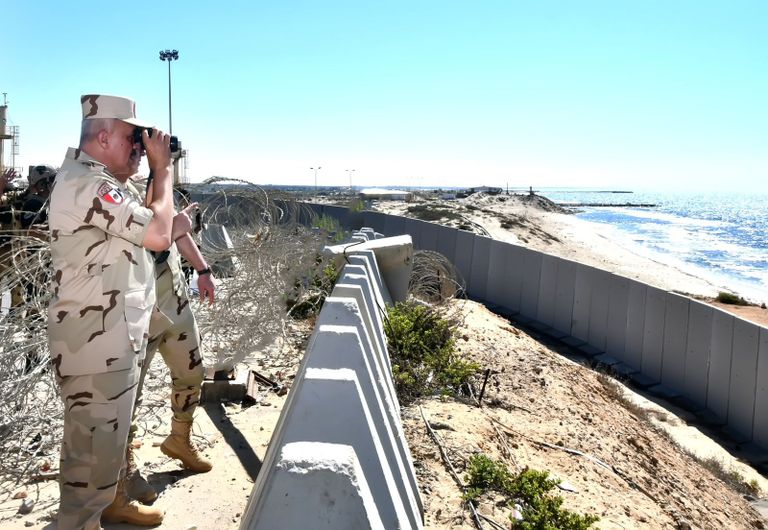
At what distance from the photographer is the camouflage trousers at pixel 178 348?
3.84 metres

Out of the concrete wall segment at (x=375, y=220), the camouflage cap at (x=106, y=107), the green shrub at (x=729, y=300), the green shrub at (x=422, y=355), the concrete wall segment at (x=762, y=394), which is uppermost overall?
the camouflage cap at (x=106, y=107)

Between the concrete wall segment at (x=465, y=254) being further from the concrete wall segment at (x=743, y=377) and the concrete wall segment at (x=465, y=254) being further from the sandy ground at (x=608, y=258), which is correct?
the concrete wall segment at (x=743, y=377)

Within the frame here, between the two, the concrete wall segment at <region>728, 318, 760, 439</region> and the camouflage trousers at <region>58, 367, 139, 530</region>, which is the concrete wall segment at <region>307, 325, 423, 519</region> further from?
the concrete wall segment at <region>728, 318, 760, 439</region>

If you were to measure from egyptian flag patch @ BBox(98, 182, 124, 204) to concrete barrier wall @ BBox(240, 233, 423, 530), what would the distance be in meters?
1.13

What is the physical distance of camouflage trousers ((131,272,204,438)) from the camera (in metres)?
3.84

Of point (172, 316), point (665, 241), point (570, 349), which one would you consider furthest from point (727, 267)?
point (172, 316)

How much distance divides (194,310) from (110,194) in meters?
4.11

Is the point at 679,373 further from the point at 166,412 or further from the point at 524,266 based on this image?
the point at 166,412

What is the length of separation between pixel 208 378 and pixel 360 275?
1830 millimetres

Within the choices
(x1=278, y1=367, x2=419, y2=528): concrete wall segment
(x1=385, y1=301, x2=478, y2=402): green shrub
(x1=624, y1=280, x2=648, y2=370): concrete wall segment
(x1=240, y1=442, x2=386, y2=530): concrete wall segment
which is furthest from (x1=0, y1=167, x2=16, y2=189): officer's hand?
(x1=624, y1=280, x2=648, y2=370): concrete wall segment

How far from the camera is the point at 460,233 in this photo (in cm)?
1733

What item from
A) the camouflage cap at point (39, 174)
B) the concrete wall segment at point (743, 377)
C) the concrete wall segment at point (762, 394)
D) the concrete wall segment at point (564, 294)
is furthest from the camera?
the concrete wall segment at point (564, 294)

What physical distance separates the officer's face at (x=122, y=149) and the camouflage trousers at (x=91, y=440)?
3.13 feet

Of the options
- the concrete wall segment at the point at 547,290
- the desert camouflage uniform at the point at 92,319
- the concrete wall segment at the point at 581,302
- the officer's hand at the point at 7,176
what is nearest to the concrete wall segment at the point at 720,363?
the concrete wall segment at the point at 581,302
